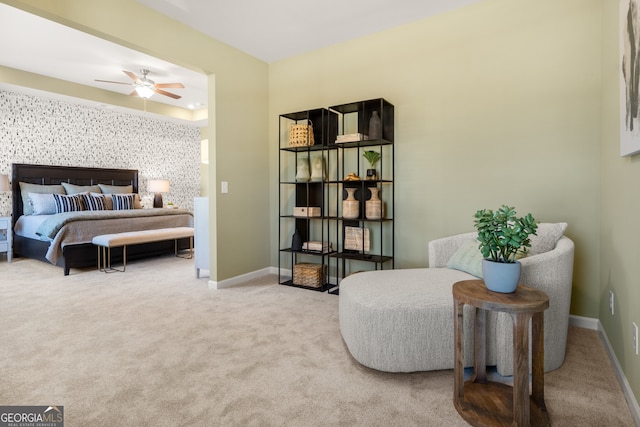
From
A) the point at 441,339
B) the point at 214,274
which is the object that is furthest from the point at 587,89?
the point at 214,274

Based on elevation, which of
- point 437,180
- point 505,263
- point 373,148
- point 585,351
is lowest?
point 585,351

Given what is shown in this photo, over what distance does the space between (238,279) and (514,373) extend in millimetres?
2945

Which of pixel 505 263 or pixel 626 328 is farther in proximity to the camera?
pixel 626 328

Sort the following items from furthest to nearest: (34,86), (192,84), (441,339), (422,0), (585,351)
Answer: (192,84), (34,86), (422,0), (585,351), (441,339)

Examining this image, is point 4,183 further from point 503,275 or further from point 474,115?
point 503,275

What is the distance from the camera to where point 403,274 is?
225 centimetres

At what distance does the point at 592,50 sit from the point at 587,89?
0.91 feet

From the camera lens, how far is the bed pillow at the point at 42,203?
515 centimetres

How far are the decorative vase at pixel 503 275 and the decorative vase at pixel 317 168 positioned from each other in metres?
2.28

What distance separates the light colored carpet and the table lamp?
3.94 metres

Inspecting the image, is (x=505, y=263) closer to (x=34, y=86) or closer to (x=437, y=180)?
(x=437, y=180)

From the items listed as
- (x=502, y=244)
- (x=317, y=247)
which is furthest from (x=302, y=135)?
(x=502, y=244)

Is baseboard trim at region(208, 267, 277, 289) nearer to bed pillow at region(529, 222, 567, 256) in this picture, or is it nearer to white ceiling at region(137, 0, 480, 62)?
white ceiling at region(137, 0, 480, 62)

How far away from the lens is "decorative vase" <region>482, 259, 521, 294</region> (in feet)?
4.66
